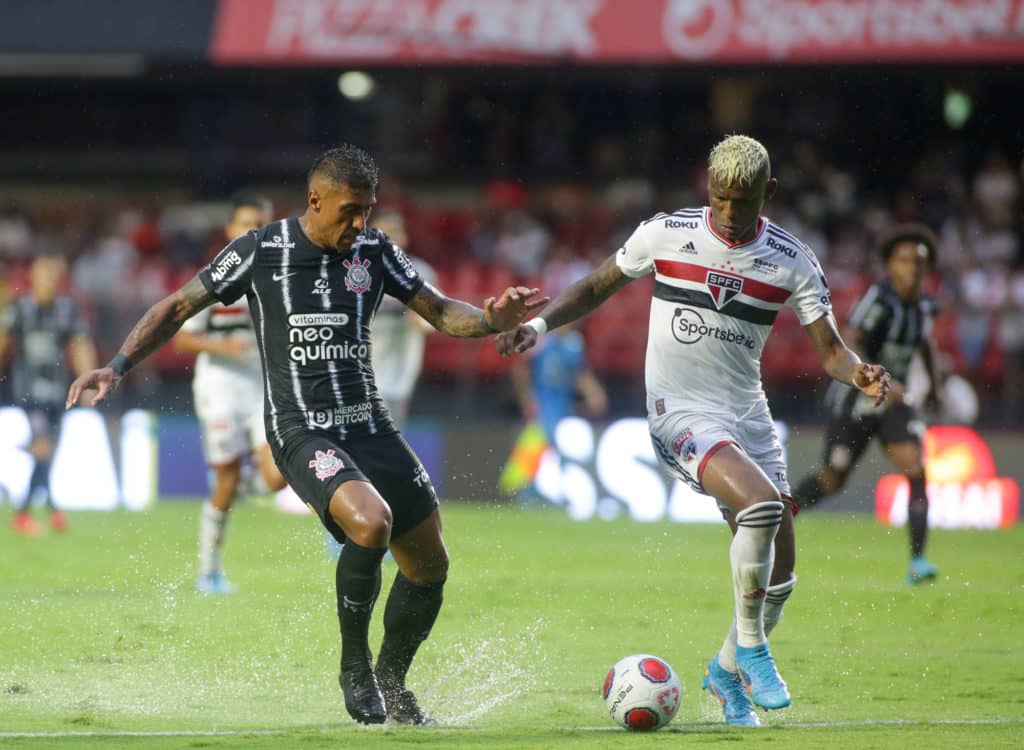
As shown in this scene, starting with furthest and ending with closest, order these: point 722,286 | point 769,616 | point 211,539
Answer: point 211,539 < point 769,616 < point 722,286

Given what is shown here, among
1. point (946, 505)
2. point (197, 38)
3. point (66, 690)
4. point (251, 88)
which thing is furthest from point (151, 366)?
point (66, 690)

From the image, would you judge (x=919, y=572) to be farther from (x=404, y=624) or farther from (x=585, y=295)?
(x=404, y=624)

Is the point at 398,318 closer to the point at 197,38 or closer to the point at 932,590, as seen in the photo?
the point at 932,590

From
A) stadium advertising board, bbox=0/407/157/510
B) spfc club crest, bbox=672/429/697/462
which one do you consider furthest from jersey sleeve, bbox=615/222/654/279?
stadium advertising board, bbox=0/407/157/510

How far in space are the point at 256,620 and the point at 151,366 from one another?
11.0 m

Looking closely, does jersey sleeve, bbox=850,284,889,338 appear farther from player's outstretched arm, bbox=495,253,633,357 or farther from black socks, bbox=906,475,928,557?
player's outstretched arm, bbox=495,253,633,357

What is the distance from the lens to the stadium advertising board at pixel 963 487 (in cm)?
1648

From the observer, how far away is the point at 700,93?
2492cm

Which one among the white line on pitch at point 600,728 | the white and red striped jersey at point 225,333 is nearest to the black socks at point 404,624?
the white line on pitch at point 600,728

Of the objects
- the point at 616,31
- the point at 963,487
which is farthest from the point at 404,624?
the point at 616,31

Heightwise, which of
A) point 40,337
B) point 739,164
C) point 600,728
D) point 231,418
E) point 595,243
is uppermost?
point 595,243

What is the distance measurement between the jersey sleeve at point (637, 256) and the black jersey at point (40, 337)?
370 inches

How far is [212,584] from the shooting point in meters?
10.6

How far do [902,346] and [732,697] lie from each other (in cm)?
561
